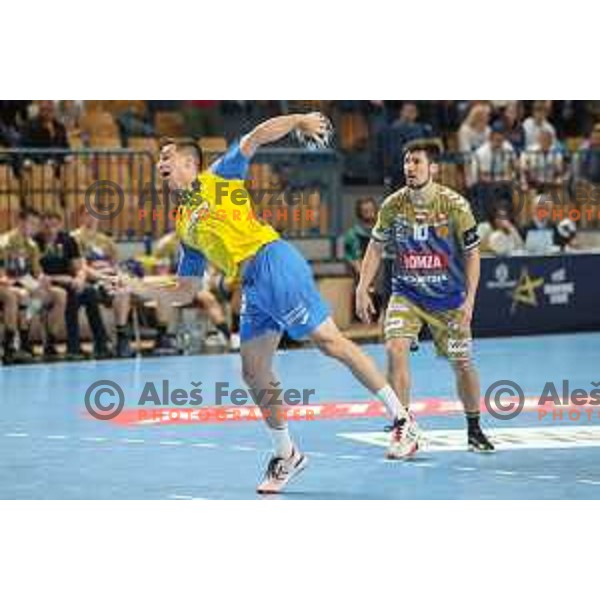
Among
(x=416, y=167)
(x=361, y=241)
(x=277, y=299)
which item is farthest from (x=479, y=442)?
(x=361, y=241)

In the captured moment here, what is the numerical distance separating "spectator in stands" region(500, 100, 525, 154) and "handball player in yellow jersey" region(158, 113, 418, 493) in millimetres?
12991

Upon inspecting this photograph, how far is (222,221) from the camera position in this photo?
1043 centimetres

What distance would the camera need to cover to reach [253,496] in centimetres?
1040

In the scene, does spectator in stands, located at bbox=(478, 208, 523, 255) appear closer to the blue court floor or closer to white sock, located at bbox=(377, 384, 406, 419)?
the blue court floor

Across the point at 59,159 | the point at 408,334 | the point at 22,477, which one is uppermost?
the point at 59,159

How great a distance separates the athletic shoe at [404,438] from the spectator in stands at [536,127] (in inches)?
486

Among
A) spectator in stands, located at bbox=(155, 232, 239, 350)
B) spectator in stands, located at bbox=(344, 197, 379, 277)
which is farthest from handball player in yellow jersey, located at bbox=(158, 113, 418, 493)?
spectator in stands, located at bbox=(344, 197, 379, 277)

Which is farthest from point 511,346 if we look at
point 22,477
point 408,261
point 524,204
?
point 22,477

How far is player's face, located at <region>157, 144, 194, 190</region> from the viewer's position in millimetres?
10289

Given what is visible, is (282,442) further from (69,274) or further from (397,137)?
(397,137)

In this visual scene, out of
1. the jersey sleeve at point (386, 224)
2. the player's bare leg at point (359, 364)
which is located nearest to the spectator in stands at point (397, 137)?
the jersey sleeve at point (386, 224)

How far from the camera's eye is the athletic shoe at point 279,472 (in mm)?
10508

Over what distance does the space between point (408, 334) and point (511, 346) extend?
7969 mm

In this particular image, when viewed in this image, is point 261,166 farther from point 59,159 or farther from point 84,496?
point 84,496
